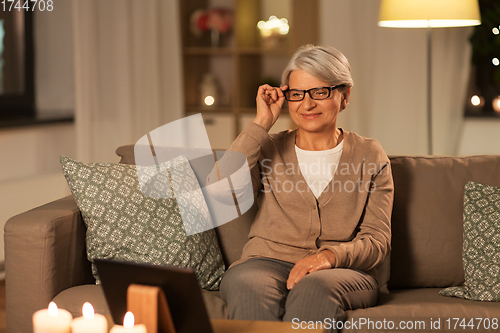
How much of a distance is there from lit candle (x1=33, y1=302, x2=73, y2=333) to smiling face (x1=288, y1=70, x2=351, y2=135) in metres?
0.91

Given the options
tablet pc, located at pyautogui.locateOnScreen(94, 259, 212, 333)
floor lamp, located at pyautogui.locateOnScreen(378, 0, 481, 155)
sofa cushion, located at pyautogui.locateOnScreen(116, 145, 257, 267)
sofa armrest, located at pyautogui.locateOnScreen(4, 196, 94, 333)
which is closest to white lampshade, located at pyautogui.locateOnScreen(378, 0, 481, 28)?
floor lamp, located at pyautogui.locateOnScreen(378, 0, 481, 155)

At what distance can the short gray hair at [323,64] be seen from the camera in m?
1.56

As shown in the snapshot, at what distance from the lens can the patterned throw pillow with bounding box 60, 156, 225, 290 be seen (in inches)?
60.8

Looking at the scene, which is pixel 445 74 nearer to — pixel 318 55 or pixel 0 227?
pixel 318 55

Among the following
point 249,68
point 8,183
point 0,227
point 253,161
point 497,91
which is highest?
point 249,68

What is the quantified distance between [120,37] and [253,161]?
2119mm

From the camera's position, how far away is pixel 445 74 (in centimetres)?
320

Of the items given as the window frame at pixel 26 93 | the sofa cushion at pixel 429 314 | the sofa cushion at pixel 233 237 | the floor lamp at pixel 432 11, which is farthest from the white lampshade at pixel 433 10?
the window frame at pixel 26 93

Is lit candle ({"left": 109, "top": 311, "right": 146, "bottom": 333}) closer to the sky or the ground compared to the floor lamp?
closer to the ground

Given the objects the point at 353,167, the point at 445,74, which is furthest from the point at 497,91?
the point at 353,167

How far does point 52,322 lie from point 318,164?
3.10 ft

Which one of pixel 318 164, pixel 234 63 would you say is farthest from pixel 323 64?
pixel 234 63

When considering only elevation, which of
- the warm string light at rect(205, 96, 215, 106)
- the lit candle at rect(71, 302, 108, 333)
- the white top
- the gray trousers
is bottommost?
the gray trousers

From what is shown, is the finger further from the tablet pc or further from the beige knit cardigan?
the tablet pc
